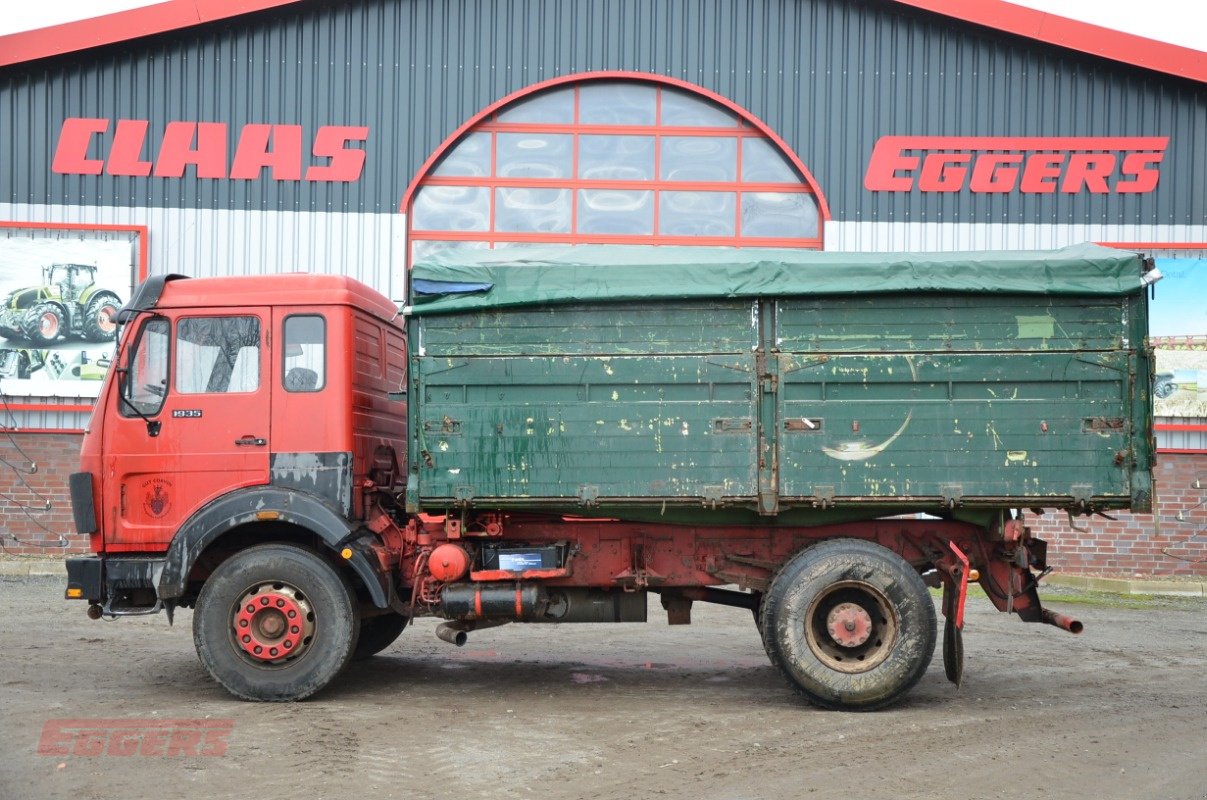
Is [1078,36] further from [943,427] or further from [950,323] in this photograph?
[943,427]

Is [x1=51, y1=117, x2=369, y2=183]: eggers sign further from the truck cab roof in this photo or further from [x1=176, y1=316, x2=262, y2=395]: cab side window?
[x1=176, y1=316, x2=262, y2=395]: cab side window

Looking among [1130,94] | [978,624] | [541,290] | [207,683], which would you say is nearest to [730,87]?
[1130,94]

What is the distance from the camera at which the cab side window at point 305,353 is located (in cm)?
835

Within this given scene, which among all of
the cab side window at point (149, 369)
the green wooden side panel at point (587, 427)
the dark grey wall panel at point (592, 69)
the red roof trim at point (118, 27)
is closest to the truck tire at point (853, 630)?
the green wooden side panel at point (587, 427)

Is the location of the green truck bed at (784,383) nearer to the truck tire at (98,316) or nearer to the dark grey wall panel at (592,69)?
the dark grey wall panel at (592,69)

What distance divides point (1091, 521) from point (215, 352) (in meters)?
13.1

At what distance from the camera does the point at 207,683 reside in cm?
897

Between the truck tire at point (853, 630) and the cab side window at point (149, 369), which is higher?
the cab side window at point (149, 369)

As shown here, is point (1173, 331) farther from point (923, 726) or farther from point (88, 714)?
point (88, 714)

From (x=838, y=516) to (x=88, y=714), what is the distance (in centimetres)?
498

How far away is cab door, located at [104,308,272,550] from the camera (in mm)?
8320

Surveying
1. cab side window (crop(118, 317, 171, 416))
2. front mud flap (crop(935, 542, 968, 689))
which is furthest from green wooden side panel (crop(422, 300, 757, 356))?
front mud flap (crop(935, 542, 968, 689))

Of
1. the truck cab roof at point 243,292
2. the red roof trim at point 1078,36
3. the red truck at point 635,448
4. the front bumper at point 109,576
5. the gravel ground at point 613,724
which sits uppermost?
the red roof trim at point 1078,36

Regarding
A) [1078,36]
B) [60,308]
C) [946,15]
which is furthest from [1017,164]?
[60,308]
